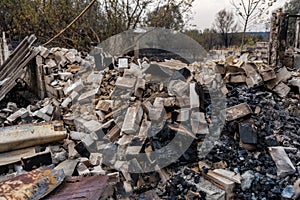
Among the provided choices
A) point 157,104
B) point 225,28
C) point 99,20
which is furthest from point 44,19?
point 225,28

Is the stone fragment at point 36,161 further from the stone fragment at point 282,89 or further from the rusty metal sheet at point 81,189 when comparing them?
the stone fragment at point 282,89

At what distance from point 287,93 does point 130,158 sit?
6.37 feet

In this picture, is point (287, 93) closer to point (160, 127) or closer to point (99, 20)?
point (160, 127)

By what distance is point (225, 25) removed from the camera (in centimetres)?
1224

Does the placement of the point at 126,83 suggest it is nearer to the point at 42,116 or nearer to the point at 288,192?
the point at 42,116

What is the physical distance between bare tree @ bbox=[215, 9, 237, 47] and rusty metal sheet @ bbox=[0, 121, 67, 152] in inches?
412

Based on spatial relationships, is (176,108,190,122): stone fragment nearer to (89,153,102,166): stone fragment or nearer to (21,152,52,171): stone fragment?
(89,153,102,166): stone fragment

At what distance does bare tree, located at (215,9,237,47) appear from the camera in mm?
12028

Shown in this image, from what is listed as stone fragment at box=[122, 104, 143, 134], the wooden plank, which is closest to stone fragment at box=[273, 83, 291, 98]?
stone fragment at box=[122, 104, 143, 134]

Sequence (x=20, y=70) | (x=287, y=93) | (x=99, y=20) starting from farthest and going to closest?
(x=99, y=20)
(x=20, y=70)
(x=287, y=93)

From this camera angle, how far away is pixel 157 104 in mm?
2824

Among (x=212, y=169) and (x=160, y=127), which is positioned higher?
(x=160, y=127)

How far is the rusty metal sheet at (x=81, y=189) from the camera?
1.62 metres

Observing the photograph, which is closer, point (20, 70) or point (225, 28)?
point (20, 70)
